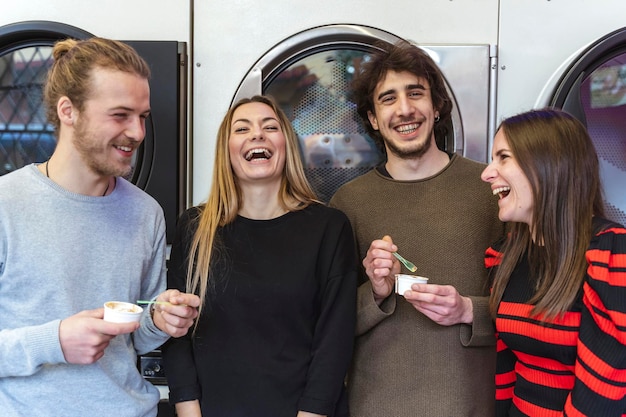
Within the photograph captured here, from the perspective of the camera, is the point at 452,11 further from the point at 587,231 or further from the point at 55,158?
the point at 55,158

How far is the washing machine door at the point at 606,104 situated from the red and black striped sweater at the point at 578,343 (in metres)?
0.66

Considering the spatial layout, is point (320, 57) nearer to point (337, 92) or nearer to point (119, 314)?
point (337, 92)

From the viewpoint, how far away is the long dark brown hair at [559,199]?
121 centimetres

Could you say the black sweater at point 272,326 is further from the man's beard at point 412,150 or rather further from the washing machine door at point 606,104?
the washing machine door at point 606,104

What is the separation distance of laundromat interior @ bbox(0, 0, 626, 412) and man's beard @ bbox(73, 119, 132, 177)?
1.39 ft

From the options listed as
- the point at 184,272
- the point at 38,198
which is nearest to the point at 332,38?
the point at 184,272

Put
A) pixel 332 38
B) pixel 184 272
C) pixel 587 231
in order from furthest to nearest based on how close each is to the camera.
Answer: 1. pixel 332 38
2. pixel 184 272
3. pixel 587 231

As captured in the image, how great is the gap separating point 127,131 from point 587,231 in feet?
3.50

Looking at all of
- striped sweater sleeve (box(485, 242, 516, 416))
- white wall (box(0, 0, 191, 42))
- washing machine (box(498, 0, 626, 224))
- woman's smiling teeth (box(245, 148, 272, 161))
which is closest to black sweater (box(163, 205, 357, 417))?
woman's smiling teeth (box(245, 148, 272, 161))

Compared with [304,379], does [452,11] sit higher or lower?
higher

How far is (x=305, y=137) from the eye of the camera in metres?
1.82

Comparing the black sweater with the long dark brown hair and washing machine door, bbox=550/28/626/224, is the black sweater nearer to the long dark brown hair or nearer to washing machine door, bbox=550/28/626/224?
the long dark brown hair

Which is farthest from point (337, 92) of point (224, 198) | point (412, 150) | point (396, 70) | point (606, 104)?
point (606, 104)

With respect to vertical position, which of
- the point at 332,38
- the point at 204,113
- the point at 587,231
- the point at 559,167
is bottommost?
the point at 587,231
